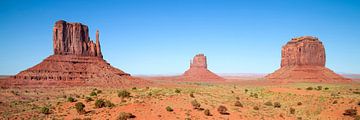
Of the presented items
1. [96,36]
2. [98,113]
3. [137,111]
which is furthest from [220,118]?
[96,36]

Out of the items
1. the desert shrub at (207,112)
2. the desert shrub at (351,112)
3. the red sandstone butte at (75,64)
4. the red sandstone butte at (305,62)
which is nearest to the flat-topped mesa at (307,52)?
the red sandstone butte at (305,62)

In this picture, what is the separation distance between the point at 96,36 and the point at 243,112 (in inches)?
3123

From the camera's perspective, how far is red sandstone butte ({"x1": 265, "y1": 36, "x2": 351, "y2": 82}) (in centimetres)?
10018

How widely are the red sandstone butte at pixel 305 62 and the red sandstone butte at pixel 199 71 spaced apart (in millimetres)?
55864

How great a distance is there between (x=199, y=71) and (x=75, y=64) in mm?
95283

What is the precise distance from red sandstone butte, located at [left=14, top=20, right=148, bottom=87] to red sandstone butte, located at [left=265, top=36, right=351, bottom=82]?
55236 mm

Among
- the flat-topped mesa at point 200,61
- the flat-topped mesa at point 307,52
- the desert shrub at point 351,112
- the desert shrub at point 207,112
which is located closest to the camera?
the desert shrub at point 207,112

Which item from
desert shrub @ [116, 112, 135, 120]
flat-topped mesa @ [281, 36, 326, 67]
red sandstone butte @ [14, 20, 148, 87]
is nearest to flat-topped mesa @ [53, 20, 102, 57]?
red sandstone butte @ [14, 20, 148, 87]

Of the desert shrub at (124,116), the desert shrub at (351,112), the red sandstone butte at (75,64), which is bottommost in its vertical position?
the desert shrub at (351,112)

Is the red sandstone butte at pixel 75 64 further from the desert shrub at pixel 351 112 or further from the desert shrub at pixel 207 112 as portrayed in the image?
the desert shrub at pixel 351 112

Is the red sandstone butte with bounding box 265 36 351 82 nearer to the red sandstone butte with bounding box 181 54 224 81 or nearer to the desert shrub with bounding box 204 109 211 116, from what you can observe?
the red sandstone butte with bounding box 181 54 224 81

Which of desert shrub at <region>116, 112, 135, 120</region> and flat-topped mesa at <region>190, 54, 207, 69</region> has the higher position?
flat-topped mesa at <region>190, 54, 207, 69</region>

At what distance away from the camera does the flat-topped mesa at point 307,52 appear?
4215 inches

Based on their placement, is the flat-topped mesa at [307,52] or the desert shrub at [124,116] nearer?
the desert shrub at [124,116]
